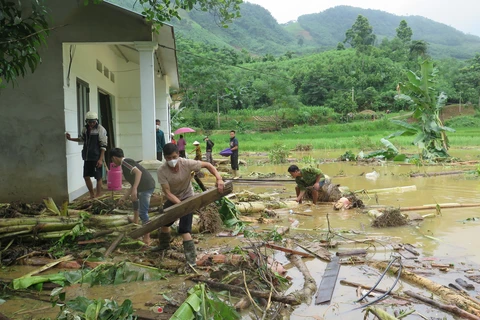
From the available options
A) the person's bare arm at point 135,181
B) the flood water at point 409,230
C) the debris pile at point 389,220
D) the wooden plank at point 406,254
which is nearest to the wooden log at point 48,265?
the person's bare arm at point 135,181

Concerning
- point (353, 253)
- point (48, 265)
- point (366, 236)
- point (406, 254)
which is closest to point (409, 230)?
point (366, 236)

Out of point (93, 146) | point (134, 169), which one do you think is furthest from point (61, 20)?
point (134, 169)

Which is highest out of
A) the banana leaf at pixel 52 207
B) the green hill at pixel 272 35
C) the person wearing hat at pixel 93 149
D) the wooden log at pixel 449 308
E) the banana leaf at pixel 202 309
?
the green hill at pixel 272 35

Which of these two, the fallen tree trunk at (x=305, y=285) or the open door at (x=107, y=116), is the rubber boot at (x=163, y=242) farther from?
the open door at (x=107, y=116)

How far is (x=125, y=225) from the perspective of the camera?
677 cm

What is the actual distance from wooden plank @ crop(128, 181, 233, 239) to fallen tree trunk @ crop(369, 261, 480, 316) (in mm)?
2252

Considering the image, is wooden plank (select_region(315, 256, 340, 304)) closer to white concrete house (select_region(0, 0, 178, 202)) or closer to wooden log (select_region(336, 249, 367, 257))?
wooden log (select_region(336, 249, 367, 257))

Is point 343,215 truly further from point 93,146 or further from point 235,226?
point 93,146

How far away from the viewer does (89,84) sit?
1092 centimetres

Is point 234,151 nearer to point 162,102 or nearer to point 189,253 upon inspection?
point 162,102

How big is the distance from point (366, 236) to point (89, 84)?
7411 millimetres

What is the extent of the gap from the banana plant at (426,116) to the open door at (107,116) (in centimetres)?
1180

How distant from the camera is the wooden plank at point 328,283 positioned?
15.0ft

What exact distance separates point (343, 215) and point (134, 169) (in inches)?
185
